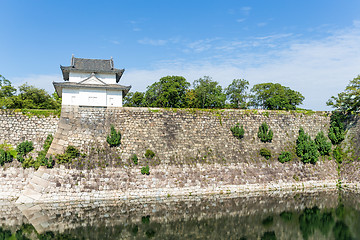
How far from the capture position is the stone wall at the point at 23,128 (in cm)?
2770

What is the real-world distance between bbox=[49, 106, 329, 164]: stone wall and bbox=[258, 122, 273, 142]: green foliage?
17.6 inches

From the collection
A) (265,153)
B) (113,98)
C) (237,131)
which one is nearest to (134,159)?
(113,98)

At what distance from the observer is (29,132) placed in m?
28.2

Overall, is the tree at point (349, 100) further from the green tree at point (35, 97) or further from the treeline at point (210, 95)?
the green tree at point (35, 97)

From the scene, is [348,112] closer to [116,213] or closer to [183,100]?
[183,100]

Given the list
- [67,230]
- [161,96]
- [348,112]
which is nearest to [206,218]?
[67,230]

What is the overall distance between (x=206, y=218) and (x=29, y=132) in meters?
18.4

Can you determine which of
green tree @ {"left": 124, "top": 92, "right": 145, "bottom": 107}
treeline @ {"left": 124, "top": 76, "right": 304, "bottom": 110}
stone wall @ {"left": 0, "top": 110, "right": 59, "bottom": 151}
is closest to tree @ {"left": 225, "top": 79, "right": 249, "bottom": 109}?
treeline @ {"left": 124, "top": 76, "right": 304, "bottom": 110}

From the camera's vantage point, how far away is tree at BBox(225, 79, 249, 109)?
55344mm

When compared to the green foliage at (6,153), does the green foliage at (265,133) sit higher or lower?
higher

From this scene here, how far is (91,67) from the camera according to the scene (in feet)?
106

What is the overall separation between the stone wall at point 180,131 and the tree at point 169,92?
18.4 meters

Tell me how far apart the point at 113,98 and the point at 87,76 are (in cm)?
381

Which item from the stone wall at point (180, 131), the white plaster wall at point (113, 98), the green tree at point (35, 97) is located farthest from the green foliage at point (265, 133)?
the green tree at point (35, 97)
